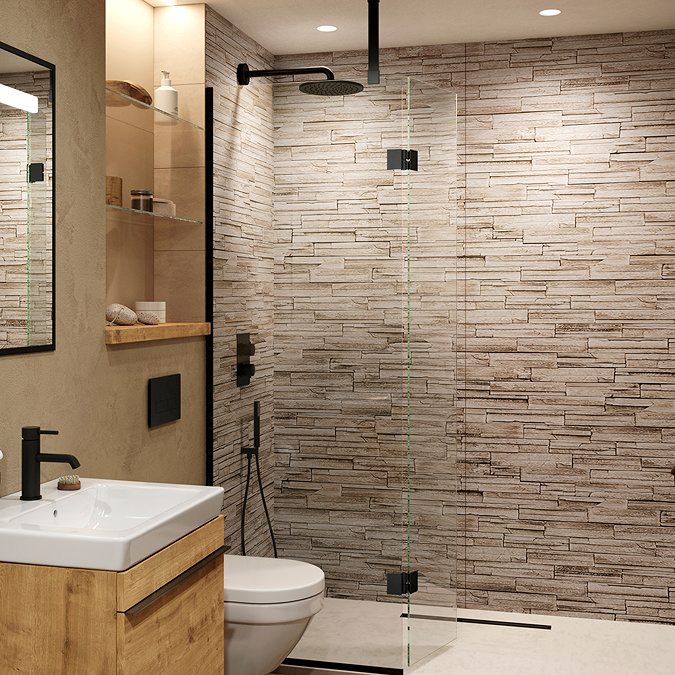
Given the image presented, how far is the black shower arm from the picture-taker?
3135 millimetres

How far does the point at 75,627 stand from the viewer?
5.65 feet

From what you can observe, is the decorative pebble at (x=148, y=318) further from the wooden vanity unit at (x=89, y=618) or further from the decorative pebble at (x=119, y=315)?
the wooden vanity unit at (x=89, y=618)

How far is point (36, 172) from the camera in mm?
2250

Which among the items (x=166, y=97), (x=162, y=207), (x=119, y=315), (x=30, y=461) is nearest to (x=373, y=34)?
(x=166, y=97)

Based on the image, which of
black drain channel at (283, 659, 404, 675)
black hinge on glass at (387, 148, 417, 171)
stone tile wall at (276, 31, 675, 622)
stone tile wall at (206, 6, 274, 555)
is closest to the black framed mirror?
stone tile wall at (206, 6, 274, 555)

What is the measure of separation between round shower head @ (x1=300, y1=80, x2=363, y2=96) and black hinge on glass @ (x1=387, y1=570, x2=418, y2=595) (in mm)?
1840

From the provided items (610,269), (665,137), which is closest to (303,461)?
(610,269)

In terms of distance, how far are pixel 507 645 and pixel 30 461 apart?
2.29 metres

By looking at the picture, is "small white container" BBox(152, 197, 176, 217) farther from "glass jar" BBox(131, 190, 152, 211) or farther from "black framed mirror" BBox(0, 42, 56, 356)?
"black framed mirror" BBox(0, 42, 56, 356)

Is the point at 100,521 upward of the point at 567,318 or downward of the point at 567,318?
downward

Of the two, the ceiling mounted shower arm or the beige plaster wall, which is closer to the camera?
the beige plaster wall

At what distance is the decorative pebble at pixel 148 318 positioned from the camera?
291cm

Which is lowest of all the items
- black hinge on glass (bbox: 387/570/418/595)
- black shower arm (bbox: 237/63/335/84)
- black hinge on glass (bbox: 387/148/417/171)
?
black hinge on glass (bbox: 387/570/418/595)

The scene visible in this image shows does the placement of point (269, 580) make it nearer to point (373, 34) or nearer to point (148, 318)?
point (148, 318)
